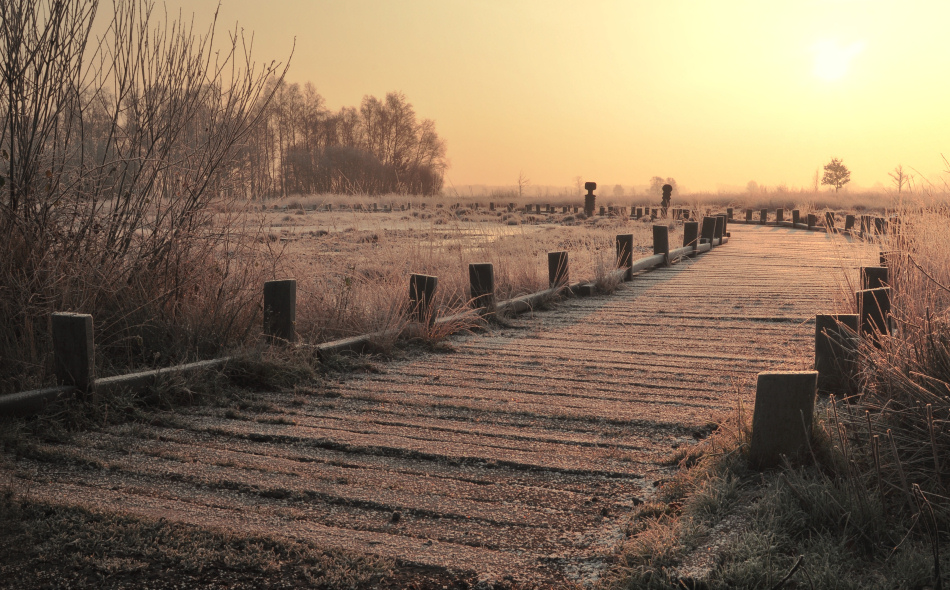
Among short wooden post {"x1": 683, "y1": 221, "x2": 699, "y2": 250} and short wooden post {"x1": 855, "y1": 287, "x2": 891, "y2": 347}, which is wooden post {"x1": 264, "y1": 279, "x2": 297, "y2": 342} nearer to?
short wooden post {"x1": 855, "y1": 287, "x2": 891, "y2": 347}

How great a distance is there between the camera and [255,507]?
2859 millimetres

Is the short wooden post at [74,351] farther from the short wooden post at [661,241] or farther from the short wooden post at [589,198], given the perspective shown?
the short wooden post at [589,198]

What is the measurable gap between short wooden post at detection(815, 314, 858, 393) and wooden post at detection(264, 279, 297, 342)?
3162 mm

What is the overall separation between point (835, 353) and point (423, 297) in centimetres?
303

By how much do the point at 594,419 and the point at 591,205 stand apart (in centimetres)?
2713

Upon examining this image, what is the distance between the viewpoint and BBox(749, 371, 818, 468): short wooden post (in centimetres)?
292

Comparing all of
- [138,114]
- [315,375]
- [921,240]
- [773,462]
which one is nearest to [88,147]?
[138,114]

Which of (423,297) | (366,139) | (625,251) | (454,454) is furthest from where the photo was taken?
(366,139)

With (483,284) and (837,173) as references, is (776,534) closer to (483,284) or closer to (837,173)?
(483,284)

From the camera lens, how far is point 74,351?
3789mm

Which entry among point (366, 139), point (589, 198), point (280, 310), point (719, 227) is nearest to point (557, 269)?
point (280, 310)

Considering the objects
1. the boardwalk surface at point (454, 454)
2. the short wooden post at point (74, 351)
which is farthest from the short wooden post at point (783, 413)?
the short wooden post at point (74, 351)

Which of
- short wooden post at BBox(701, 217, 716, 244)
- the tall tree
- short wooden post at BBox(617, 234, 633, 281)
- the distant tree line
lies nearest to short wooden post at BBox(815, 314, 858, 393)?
short wooden post at BBox(617, 234, 633, 281)

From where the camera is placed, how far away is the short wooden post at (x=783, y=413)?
292cm
